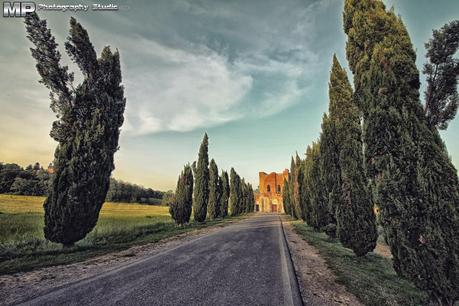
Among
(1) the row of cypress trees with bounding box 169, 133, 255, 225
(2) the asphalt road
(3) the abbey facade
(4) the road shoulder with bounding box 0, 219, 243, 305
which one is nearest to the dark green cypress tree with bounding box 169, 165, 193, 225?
(1) the row of cypress trees with bounding box 169, 133, 255, 225

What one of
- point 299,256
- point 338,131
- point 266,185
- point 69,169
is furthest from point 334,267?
point 266,185

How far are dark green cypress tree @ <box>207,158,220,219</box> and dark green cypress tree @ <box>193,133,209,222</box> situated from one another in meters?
4.63

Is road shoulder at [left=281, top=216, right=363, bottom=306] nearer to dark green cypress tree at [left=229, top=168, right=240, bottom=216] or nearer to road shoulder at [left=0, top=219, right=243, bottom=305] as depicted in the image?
road shoulder at [left=0, top=219, right=243, bottom=305]

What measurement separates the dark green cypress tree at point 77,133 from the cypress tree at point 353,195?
10.3 m

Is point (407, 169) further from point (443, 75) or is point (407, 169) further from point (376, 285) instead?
point (443, 75)

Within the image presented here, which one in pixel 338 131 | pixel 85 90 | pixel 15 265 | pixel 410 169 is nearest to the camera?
pixel 410 169

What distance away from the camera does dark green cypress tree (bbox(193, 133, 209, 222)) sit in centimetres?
2581

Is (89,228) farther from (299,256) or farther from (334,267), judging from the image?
(334,267)

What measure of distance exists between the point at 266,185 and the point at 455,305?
71.9 metres

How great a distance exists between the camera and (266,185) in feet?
247

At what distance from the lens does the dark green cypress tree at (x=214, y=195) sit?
104 ft

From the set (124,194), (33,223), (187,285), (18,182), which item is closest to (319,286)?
(187,285)

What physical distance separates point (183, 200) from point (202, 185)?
5.35 meters

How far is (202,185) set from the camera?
27.6m
